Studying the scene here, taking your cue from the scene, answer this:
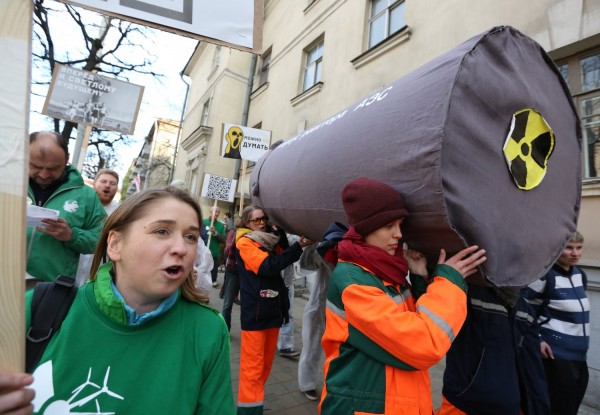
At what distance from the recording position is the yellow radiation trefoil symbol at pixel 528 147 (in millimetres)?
1477

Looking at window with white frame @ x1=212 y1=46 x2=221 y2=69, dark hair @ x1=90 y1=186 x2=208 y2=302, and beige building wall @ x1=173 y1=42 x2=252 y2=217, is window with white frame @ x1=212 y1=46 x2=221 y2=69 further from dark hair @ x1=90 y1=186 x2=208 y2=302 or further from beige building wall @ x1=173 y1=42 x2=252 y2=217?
dark hair @ x1=90 y1=186 x2=208 y2=302

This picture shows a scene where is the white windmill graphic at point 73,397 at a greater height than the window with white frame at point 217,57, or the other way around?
the window with white frame at point 217,57

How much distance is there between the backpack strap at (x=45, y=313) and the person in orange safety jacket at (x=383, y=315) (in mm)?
1008

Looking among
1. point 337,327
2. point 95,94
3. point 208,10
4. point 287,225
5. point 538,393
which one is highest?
point 95,94

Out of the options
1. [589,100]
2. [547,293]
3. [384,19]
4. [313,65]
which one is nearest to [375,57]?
[384,19]

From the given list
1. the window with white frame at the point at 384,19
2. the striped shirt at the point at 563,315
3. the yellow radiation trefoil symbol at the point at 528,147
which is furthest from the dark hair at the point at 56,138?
the window with white frame at the point at 384,19

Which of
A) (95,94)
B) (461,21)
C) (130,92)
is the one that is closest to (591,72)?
(461,21)

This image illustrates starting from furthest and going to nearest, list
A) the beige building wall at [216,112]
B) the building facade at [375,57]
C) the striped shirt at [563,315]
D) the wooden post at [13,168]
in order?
1. the beige building wall at [216,112]
2. the building facade at [375,57]
3. the striped shirt at [563,315]
4. the wooden post at [13,168]

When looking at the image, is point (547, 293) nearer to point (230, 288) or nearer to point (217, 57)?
point (230, 288)

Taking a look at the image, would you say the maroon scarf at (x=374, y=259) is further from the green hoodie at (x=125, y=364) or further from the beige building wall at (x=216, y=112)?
the beige building wall at (x=216, y=112)

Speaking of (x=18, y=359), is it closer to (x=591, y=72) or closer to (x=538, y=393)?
(x=538, y=393)

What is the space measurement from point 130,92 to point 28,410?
5.08 metres

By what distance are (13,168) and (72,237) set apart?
5.83 feet

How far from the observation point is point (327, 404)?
5.01ft
